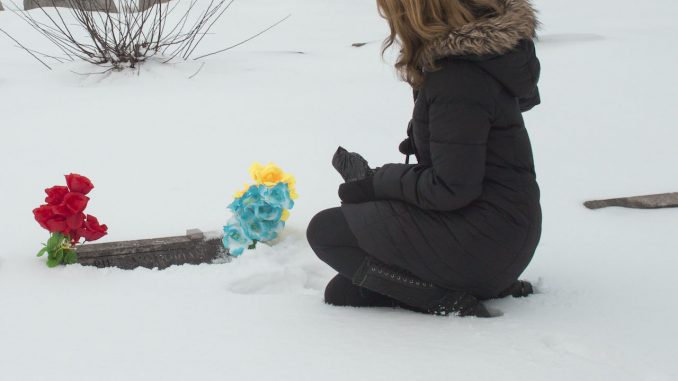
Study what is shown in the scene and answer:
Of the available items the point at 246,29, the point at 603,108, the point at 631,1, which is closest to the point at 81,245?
the point at 603,108

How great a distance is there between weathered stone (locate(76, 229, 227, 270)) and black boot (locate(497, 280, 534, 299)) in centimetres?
105

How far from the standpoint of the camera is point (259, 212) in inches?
116

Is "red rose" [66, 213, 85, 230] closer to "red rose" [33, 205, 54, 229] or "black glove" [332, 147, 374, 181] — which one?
"red rose" [33, 205, 54, 229]

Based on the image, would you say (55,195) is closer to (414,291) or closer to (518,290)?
(414,291)

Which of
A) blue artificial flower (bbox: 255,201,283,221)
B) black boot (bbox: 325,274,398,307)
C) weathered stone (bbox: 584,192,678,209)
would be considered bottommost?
weathered stone (bbox: 584,192,678,209)

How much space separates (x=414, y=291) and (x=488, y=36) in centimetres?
76

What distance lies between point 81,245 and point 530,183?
1.58 metres

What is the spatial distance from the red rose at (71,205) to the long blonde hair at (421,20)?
4.10ft

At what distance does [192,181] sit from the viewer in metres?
3.62

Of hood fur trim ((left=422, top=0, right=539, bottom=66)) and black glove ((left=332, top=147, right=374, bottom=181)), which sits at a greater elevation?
hood fur trim ((left=422, top=0, right=539, bottom=66))

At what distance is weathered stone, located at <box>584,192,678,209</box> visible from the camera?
340 cm

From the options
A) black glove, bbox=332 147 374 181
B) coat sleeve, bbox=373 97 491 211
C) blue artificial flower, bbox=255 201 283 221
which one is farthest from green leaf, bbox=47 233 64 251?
coat sleeve, bbox=373 97 491 211

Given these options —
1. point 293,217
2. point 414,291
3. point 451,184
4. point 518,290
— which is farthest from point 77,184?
point 518,290

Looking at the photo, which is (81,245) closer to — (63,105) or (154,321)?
(154,321)
